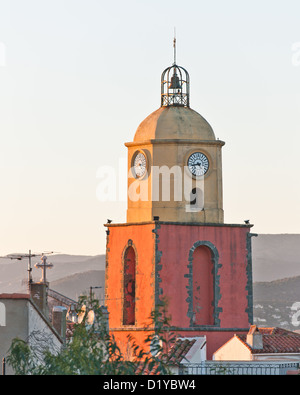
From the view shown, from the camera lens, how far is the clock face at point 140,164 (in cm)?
5569

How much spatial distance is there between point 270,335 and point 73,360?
85.6 ft

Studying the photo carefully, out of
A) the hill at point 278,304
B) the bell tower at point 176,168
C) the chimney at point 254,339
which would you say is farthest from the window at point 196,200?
the hill at point 278,304

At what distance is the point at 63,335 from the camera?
40.8 metres

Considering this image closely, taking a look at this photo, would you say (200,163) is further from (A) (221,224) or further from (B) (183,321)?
(B) (183,321)

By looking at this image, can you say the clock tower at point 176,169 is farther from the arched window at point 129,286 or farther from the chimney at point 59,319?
the chimney at point 59,319

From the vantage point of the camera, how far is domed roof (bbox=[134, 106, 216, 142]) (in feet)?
182

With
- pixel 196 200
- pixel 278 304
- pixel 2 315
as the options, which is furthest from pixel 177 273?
pixel 278 304

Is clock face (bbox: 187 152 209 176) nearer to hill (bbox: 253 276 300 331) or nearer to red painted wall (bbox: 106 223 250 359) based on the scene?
red painted wall (bbox: 106 223 250 359)

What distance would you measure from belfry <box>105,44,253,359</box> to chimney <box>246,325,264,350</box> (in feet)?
8.85

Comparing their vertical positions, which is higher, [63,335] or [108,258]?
[108,258]

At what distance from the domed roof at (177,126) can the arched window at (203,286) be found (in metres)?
4.34
